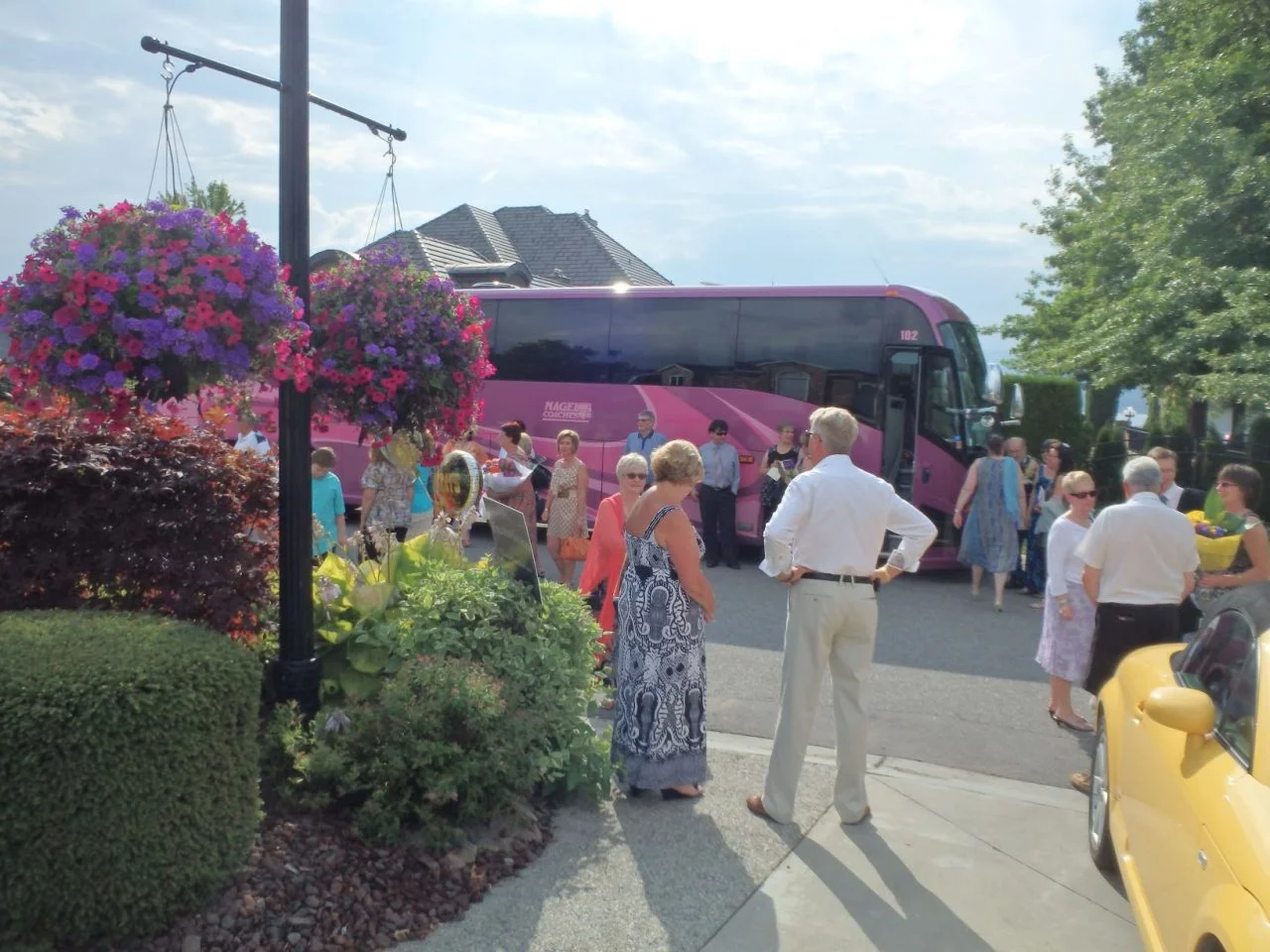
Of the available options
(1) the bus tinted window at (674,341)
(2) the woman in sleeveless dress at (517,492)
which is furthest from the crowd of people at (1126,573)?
(1) the bus tinted window at (674,341)

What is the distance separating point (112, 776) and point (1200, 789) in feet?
10.3

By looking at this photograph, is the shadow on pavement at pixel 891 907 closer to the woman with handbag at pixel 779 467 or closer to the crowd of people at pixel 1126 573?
the crowd of people at pixel 1126 573

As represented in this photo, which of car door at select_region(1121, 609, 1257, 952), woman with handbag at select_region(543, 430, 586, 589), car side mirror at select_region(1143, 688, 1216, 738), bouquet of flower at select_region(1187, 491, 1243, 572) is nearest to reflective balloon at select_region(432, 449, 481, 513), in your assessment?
woman with handbag at select_region(543, 430, 586, 589)

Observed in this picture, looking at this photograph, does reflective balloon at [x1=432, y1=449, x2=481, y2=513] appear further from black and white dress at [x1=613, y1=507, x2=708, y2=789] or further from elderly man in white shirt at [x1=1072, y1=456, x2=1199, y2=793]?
elderly man in white shirt at [x1=1072, y1=456, x2=1199, y2=793]

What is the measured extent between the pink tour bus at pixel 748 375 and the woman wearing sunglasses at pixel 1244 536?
6624 millimetres

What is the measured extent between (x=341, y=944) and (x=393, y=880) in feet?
1.36

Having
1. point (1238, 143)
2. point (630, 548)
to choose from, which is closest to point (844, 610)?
point (630, 548)

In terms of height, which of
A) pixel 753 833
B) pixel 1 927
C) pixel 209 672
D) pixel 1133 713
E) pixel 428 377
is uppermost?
pixel 428 377

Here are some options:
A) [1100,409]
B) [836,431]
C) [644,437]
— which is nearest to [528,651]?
[836,431]

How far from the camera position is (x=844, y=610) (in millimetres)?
4844

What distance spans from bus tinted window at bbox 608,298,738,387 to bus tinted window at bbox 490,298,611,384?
0.26 meters

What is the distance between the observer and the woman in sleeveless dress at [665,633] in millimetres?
4988

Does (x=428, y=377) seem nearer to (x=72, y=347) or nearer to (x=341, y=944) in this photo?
(x=72, y=347)

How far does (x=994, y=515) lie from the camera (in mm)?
11570
